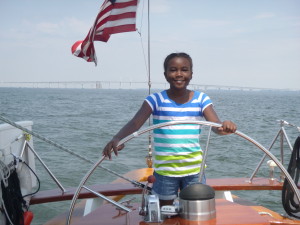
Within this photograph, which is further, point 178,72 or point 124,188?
point 124,188

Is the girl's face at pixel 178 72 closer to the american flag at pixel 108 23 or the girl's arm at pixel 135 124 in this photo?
the girl's arm at pixel 135 124

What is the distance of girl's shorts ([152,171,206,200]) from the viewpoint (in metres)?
A: 2.24

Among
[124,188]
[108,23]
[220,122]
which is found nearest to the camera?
[220,122]

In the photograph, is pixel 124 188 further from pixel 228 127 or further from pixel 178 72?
pixel 228 127

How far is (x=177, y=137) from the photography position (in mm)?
2182

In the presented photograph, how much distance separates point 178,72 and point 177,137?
15.5 inches

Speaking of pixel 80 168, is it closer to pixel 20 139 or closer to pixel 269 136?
pixel 20 139

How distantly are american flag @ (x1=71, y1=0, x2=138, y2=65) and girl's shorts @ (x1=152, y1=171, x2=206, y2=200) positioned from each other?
7.97 ft

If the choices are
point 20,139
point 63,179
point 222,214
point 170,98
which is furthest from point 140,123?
point 63,179

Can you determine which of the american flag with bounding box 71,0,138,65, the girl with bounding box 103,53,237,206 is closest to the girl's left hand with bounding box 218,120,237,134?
the girl with bounding box 103,53,237,206

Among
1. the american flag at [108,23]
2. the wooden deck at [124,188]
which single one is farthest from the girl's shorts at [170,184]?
the american flag at [108,23]

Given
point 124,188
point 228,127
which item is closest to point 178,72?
point 228,127

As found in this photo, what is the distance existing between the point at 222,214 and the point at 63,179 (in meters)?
5.65

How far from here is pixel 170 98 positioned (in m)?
2.26
